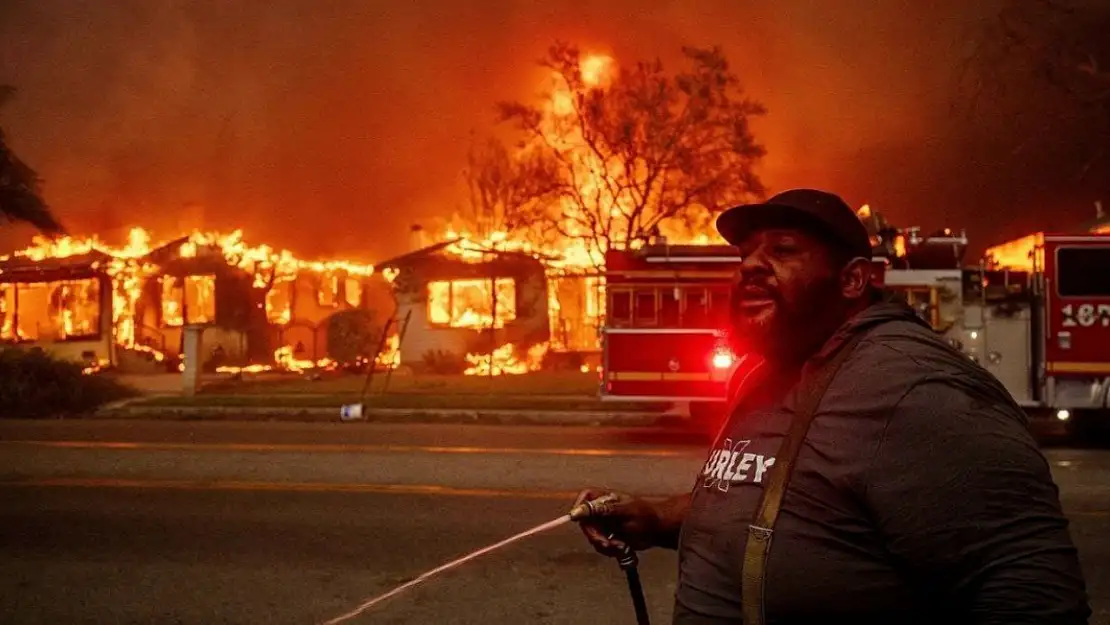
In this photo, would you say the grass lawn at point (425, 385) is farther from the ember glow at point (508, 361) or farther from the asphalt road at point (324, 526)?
the asphalt road at point (324, 526)

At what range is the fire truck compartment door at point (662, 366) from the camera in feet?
39.9

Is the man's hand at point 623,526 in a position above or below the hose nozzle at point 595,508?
below

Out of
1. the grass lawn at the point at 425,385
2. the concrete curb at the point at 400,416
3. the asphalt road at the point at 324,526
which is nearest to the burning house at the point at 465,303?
the grass lawn at the point at 425,385

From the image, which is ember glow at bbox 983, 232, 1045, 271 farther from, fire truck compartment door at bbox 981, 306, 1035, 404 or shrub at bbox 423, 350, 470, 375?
shrub at bbox 423, 350, 470, 375

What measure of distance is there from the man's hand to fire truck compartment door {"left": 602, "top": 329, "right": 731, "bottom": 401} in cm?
947

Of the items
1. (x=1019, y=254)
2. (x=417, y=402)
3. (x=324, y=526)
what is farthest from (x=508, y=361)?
(x=324, y=526)

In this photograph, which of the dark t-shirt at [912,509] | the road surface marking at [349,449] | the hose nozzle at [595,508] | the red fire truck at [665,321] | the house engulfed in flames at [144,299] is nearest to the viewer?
the dark t-shirt at [912,509]

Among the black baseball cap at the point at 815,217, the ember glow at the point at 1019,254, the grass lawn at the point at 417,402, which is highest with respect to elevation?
the ember glow at the point at 1019,254

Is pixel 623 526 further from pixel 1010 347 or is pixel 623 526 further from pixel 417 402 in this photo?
pixel 417 402

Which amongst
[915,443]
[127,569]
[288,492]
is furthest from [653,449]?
[915,443]

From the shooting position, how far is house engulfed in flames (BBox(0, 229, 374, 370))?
25969 millimetres

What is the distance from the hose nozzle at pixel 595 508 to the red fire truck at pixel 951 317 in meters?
9.21

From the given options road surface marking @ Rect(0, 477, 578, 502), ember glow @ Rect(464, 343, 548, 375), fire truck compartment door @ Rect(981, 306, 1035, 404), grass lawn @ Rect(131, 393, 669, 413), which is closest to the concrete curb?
grass lawn @ Rect(131, 393, 669, 413)

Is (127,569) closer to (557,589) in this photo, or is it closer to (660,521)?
(557,589)
